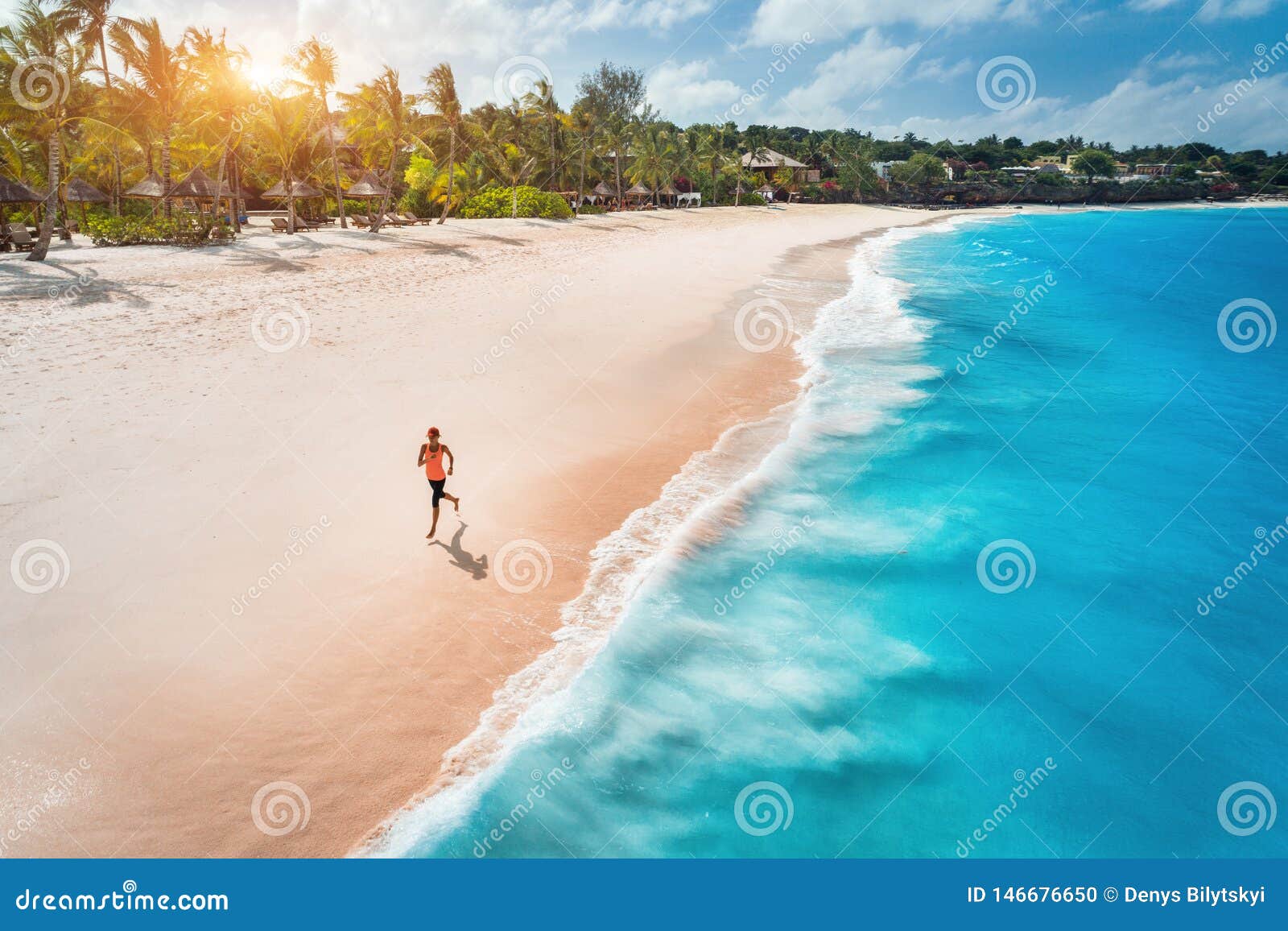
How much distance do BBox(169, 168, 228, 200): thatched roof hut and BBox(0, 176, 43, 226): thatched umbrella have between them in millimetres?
7527

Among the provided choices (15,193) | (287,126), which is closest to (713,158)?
(287,126)

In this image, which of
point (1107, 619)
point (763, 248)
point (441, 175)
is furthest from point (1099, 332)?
point (441, 175)

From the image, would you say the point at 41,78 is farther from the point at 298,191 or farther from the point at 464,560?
the point at 464,560

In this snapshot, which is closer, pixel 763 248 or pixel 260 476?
pixel 260 476

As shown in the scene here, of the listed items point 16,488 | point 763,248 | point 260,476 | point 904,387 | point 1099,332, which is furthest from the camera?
point 763,248

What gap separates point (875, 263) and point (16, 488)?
4188 cm

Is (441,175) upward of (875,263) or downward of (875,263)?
upward

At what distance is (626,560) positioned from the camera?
1004cm

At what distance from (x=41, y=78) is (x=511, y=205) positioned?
2957 cm

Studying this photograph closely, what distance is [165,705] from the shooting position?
6.87 metres

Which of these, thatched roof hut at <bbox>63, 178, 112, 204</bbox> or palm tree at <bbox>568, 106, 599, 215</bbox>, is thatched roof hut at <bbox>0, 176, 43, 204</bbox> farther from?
palm tree at <bbox>568, 106, 599, 215</bbox>

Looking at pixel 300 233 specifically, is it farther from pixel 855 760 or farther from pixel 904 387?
pixel 855 760
